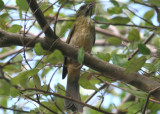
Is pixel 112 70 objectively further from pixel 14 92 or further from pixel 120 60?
pixel 14 92

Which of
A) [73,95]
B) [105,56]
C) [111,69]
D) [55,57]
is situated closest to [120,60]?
[111,69]

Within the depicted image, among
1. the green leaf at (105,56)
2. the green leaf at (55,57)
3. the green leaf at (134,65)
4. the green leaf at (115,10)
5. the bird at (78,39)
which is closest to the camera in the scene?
the green leaf at (55,57)

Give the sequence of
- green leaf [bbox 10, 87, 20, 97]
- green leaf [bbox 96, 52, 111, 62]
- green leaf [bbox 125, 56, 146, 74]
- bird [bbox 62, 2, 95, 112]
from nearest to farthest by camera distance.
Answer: green leaf [bbox 125, 56, 146, 74]
green leaf [bbox 10, 87, 20, 97]
green leaf [bbox 96, 52, 111, 62]
bird [bbox 62, 2, 95, 112]

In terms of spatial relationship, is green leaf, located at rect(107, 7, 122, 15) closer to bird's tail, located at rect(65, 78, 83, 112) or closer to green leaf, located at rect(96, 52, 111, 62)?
green leaf, located at rect(96, 52, 111, 62)

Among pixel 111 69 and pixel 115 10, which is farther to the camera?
pixel 115 10

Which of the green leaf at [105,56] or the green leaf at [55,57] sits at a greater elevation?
the green leaf at [55,57]

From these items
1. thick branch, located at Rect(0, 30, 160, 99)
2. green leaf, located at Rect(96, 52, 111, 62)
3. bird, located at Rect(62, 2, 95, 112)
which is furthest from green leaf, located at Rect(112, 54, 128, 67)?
bird, located at Rect(62, 2, 95, 112)

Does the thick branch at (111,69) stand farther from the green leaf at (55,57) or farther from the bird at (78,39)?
the bird at (78,39)

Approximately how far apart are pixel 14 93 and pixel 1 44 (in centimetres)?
44

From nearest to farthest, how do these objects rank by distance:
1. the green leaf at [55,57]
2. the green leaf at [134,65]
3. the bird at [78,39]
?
the green leaf at [55,57], the green leaf at [134,65], the bird at [78,39]

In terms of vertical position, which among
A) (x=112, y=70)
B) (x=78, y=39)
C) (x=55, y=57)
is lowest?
(x=78, y=39)

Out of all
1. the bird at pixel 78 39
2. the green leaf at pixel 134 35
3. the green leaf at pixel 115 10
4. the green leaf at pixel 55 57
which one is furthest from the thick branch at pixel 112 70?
the green leaf at pixel 134 35

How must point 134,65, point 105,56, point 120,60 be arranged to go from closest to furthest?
point 134,65, point 120,60, point 105,56

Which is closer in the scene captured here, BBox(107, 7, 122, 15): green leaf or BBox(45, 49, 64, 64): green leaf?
BBox(45, 49, 64, 64): green leaf
